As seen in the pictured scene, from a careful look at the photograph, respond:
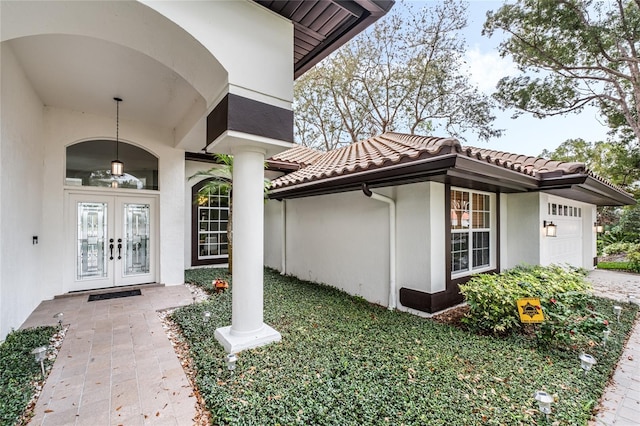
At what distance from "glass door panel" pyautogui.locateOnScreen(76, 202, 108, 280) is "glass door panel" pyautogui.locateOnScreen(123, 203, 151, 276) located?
46 centimetres

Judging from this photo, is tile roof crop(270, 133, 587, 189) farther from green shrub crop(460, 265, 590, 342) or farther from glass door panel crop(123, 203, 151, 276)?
A: glass door panel crop(123, 203, 151, 276)

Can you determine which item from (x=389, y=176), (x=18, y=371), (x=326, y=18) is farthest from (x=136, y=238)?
(x=326, y=18)

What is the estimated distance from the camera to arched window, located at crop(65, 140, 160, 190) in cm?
670

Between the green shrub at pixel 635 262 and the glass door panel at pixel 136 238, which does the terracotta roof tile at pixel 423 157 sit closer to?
the glass door panel at pixel 136 238

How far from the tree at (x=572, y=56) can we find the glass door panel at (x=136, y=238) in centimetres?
1647

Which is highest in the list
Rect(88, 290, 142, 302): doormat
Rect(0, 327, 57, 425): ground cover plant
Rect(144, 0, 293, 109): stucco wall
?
Rect(144, 0, 293, 109): stucco wall

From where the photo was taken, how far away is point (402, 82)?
14617 millimetres

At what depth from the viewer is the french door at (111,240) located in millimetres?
6762

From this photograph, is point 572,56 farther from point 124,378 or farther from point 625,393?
point 124,378

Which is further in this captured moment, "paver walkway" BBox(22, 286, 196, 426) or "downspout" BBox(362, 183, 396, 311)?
"downspout" BBox(362, 183, 396, 311)

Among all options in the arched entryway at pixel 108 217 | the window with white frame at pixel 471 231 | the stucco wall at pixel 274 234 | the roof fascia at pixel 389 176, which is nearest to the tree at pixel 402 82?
the stucco wall at pixel 274 234

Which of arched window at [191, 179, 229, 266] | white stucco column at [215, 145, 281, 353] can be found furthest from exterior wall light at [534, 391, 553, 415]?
arched window at [191, 179, 229, 266]

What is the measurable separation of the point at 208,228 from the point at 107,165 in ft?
12.3

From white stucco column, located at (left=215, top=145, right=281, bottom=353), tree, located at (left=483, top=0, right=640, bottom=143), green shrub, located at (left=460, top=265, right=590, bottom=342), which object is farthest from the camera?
tree, located at (left=483, top=0, right=640, bottom=143)
